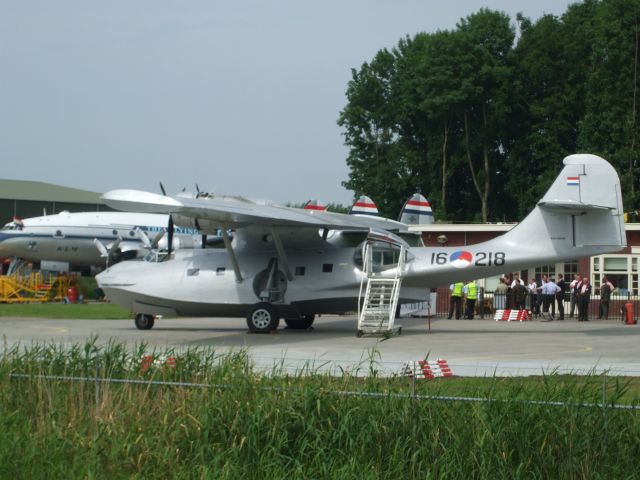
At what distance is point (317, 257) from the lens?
27750 mm

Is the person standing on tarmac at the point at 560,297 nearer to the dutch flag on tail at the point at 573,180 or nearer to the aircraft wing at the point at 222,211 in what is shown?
the aircraft wing at the point at 222,211

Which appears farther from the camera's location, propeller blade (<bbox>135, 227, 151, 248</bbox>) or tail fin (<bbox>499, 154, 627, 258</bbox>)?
propeller blade (<bbox>135, 227, 151, 248</bbox>)

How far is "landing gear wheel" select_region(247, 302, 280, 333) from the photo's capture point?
27.1 meters

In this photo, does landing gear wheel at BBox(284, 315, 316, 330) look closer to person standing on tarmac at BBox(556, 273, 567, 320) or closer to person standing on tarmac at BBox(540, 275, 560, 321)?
person standing on tarmac at BBox(556, 273, 567, 320)

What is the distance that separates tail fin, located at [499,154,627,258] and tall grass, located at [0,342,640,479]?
14.2 metres

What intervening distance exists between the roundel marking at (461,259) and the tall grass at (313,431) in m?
14.3

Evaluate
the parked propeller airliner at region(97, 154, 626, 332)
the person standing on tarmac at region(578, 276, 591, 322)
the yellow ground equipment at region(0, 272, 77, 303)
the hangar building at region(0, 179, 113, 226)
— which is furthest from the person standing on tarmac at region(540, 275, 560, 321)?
the hangar building at region(0, 179, 113, 226)

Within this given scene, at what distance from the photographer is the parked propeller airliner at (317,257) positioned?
83.8ft

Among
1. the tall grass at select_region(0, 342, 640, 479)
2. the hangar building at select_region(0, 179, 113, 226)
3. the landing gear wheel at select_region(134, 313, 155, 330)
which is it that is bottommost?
→ the tall grass at select_region(0, 342, 640, 479)

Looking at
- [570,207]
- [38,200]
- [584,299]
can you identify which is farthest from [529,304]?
[38,200]

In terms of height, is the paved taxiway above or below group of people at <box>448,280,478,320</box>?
below

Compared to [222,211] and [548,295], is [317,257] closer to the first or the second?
[222,211]

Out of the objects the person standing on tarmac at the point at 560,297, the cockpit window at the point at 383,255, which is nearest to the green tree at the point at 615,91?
the person standing on tarmac at the point at 560,297

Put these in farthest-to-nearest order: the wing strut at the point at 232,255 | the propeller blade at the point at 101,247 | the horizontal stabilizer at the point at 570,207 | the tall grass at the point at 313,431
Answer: the propeller blade at the point at 101,247 → the wing strut at the point at 232,255 → the horizontal stabilizer at the point at 570,207 → the tall grass at the point at 313,431
